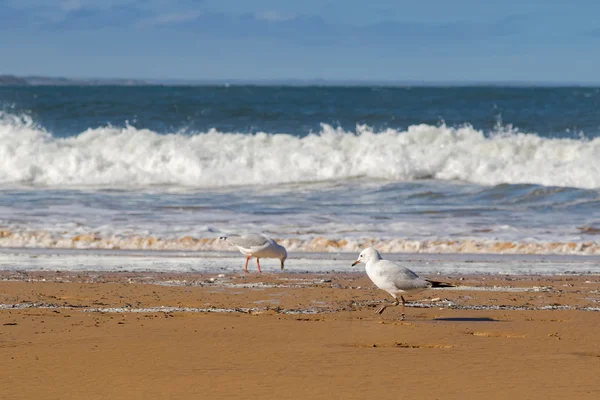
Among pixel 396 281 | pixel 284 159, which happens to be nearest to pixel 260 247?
pixel 396 281

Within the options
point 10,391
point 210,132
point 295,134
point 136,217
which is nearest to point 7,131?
point 210,132

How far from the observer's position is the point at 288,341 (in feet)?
18.8

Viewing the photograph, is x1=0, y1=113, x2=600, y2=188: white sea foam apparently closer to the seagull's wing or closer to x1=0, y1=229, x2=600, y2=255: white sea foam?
x1=0, y1=229, x2=600, y2=255: white sea foam

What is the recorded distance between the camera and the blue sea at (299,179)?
12648 millimetres

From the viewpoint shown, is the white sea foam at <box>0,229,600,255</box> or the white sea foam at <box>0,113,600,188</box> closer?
the white sea foam at <box>0,229,600,255</box>

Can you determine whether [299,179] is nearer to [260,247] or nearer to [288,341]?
[260,247]

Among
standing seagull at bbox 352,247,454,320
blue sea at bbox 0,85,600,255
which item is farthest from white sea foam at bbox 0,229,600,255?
standing seagull at bbox 352,247,454,320

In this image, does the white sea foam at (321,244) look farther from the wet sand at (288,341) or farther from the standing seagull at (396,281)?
the standing seagull at (396,281)

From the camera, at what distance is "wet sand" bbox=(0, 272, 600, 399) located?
183 inches

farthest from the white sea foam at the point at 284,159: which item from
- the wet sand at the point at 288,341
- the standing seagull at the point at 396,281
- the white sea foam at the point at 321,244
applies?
the standing seagull at the point at 396,281

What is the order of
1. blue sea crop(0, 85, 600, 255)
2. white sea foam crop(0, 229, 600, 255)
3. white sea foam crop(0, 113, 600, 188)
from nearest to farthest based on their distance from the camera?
white sea foam crop(0, 229, 600, 255) → blue sea crop(0, 85, 600, 255) → white sea foam crop(0, 113, 600, 188)

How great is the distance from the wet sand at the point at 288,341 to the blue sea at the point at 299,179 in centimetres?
390

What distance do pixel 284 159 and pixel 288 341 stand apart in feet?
56.4

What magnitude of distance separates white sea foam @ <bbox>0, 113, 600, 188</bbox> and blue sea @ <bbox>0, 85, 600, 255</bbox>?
0.18 feet
